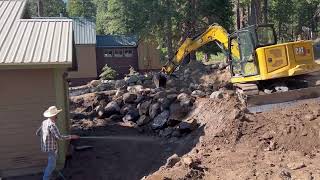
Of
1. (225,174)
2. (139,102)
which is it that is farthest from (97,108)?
(225,174)

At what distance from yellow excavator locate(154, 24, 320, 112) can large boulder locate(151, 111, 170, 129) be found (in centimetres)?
256

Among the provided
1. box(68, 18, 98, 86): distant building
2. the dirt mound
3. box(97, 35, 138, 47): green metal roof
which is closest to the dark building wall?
box(97, 35, 138, 47): green metal roof

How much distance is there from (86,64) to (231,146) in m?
30.4

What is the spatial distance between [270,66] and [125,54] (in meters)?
30.0

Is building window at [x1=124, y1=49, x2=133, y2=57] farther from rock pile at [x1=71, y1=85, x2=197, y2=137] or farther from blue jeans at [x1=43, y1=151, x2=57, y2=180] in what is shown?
blue jeans at [x1=43, y1=151, x2=57, y2=180]

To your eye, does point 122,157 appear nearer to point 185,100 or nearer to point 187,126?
point 187,126

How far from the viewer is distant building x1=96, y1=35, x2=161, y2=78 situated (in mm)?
42312

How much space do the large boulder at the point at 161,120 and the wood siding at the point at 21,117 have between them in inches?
190

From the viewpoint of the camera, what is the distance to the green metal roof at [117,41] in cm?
4275

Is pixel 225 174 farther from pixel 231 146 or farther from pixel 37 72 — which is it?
pixel 37 72

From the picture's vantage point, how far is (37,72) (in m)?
11.8

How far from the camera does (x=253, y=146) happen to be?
36.1 feet

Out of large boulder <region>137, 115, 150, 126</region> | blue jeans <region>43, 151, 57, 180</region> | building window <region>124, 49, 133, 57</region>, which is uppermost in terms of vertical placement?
building window <region>124, 49, 133, 57</region>

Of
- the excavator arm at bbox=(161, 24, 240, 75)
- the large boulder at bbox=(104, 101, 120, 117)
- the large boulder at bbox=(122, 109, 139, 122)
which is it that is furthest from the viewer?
the large boulder at bbox=(104, 101, 120, 117)
